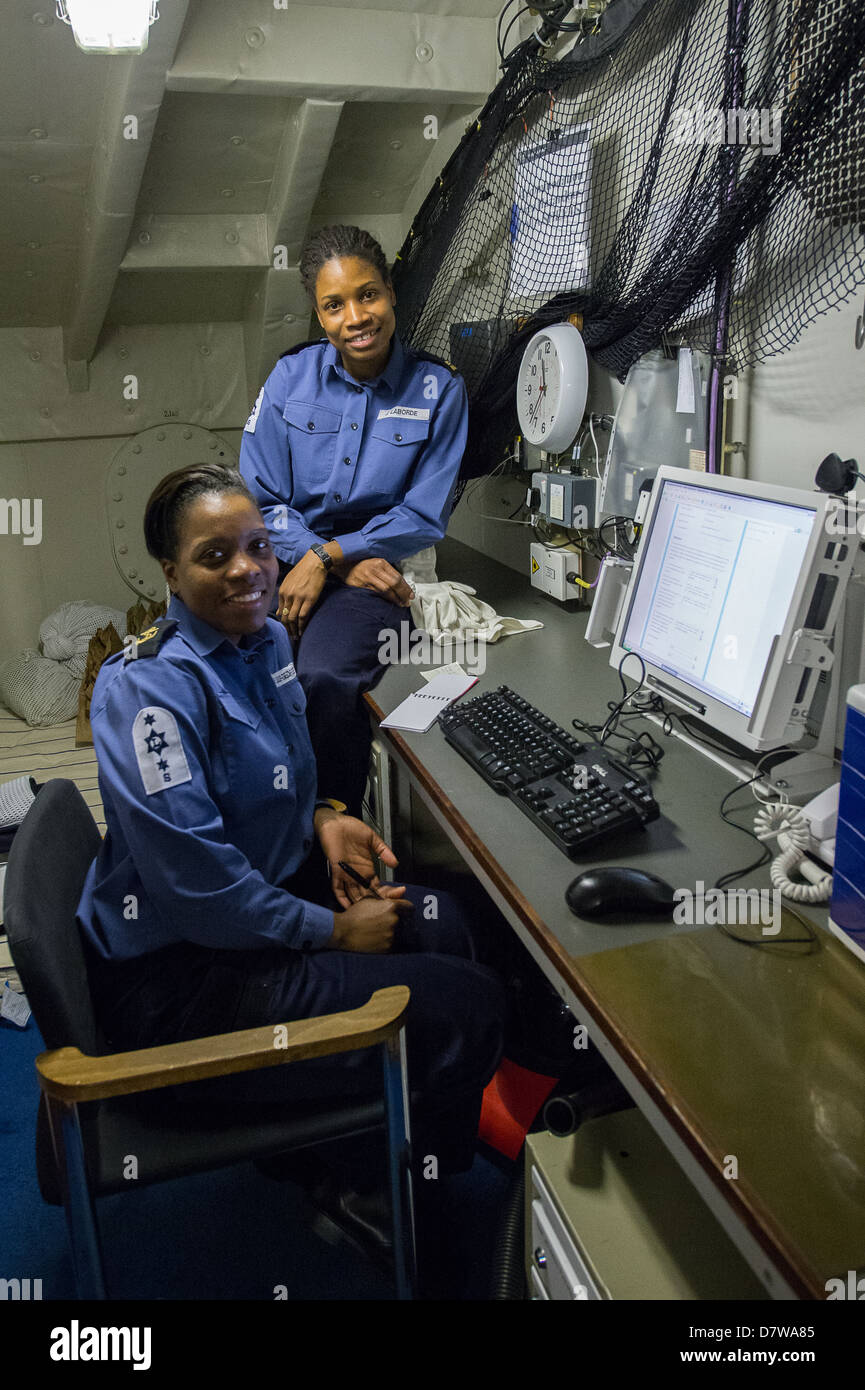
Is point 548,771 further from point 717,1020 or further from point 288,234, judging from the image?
point 288,234

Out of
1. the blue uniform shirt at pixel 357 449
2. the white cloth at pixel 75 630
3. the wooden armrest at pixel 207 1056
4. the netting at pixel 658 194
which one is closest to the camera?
the wooden armrest at pixel 207 1056

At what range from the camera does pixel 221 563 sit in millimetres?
1457

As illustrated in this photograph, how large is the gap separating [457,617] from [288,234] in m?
1.76

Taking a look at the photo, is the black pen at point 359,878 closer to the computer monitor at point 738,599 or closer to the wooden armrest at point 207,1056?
the wooden armrest at point 207,1056

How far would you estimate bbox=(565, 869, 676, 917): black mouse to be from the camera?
3.68ft

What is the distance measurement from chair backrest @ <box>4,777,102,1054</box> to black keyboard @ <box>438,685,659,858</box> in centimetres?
64

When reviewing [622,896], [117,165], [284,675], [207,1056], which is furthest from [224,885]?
[117,165]

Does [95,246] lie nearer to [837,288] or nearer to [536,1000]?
[837,288]

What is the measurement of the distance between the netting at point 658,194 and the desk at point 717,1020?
33.4 inches

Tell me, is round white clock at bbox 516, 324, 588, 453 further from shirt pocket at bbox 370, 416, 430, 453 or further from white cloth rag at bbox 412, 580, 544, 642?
white cloth rag at bbox 412, 580, 544, 642

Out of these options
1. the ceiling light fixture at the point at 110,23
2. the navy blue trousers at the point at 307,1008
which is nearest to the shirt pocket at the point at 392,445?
the ceiling light fixture at the point at 110,23

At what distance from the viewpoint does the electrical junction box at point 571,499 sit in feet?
7.54
